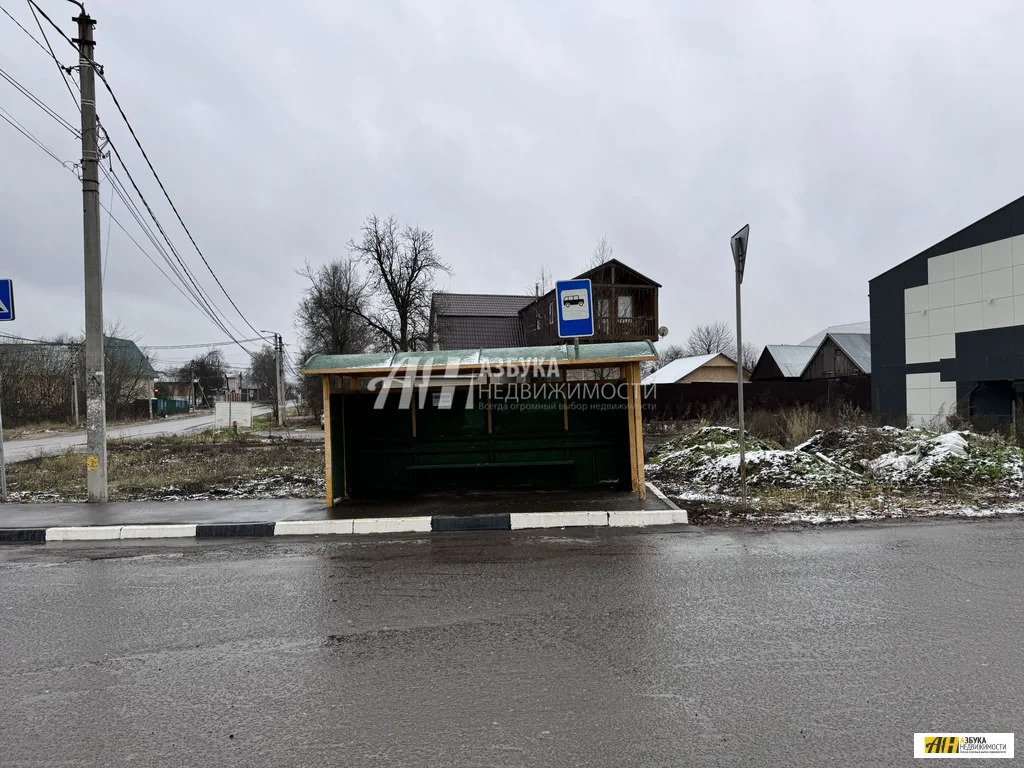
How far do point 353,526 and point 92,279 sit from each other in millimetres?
6448

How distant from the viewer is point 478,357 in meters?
8.87

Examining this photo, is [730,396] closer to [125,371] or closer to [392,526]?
[392,526]

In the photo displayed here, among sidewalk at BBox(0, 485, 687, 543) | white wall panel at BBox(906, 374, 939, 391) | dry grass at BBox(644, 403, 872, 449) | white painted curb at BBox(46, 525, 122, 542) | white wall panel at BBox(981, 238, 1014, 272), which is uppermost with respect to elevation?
white wall panel at BBox(981, 238, 1014, 272)

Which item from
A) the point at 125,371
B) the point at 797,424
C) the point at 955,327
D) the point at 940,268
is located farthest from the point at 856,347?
the point at 125,371

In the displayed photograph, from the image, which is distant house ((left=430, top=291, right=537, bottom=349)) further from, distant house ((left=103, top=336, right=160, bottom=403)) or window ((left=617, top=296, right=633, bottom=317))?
distant house ((left=103, top=336, right=160, bottom=403))

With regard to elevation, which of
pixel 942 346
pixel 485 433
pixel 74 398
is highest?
pixel 942 346

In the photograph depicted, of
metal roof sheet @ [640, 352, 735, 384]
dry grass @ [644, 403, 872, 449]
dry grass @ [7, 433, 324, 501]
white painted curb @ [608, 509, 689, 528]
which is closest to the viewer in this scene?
white painted curb @ [608, 509, 689, 528]

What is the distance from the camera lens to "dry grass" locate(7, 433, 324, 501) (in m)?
11.0

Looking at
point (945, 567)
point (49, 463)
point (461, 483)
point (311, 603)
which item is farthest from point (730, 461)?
point (49, 463)

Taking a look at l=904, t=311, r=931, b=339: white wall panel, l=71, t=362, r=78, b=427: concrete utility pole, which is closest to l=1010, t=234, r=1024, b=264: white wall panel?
l=904, t=311, r=931, b=339: white wall panel

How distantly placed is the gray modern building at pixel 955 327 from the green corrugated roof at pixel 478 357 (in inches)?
517

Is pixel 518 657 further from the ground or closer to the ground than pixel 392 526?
further from the ground

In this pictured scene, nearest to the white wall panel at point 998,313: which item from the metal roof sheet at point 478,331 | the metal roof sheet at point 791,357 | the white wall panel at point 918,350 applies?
the white wall panel at point 918,350

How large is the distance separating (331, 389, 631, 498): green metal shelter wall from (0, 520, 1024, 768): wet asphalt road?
3.87m
